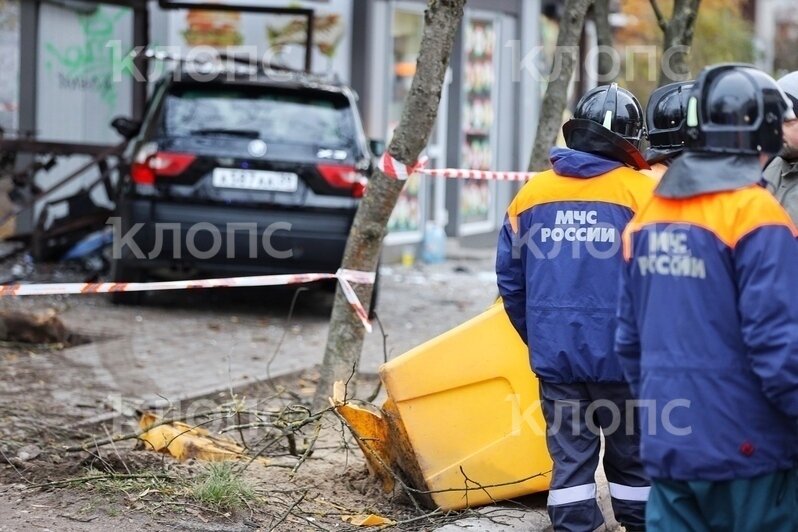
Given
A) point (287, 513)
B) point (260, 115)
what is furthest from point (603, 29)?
point (287, 513)

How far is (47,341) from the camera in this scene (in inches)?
334

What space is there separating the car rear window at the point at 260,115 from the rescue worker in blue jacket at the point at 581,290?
526 centimetres

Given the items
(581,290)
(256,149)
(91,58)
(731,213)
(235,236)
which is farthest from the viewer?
(91,58)

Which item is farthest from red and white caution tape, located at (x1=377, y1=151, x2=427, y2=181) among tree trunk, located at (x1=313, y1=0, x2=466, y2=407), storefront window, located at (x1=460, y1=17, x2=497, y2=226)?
storefront window, located at (x1=460, y1=17, x2=497, y2=226)

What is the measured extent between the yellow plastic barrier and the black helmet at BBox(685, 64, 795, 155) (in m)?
1.66

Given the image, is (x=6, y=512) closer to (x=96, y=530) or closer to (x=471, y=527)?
(x=96, y=530)

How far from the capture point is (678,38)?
29.2 feet

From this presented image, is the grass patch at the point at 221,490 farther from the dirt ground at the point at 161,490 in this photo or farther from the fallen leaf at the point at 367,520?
the fallen leaf at the point at 367,520

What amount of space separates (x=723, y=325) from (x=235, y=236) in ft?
21.1

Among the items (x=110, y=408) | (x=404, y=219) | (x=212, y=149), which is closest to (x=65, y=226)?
(x=212, y=149)

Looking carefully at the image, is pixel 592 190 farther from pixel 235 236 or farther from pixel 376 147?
pixel 376 147

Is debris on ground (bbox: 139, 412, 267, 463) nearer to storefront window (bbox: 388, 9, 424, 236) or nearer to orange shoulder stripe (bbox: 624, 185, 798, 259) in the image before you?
orange shoulder stripe (bbox: 624, 185, 798, 259)

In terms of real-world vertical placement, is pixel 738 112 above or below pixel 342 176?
above

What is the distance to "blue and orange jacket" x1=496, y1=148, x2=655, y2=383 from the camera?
423 centimetres
